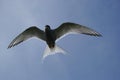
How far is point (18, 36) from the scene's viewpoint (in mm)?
14695

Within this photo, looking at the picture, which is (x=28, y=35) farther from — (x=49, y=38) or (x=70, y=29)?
(x=70, y=29)

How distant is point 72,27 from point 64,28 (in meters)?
0.40

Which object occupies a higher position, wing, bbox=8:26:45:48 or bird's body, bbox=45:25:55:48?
wing, bbox=8:26:45:48

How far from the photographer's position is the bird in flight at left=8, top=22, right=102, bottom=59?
13.8 m

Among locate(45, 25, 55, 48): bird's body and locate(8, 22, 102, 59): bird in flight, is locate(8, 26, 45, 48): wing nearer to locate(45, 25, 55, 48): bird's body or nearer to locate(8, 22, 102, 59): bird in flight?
locate(8, 22, 102, 59): bird in flight

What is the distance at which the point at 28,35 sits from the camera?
1479cm

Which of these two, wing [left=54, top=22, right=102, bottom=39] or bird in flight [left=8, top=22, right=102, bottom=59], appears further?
wing [left=54, top=22, right=102, bottom=39]

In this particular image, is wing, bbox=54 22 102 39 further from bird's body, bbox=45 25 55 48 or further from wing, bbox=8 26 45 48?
wing, bbox=8 26 45 48

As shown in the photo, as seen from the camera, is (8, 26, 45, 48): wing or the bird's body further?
(8, 26, 45, 48): wing

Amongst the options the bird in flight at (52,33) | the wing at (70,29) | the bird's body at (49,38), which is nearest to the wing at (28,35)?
the bird in flight at (52,33)

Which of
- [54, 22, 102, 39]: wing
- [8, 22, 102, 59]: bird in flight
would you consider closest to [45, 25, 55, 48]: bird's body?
[8, 22, 102, 59]: bird in flight

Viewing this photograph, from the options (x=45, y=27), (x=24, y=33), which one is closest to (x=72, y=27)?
(x=45, y=27)

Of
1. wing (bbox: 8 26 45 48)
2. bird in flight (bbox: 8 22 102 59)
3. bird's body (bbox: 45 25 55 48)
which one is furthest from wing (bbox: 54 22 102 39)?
wing (bbox: 8 26 45 48)

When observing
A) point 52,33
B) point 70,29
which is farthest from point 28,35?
point 70,29
